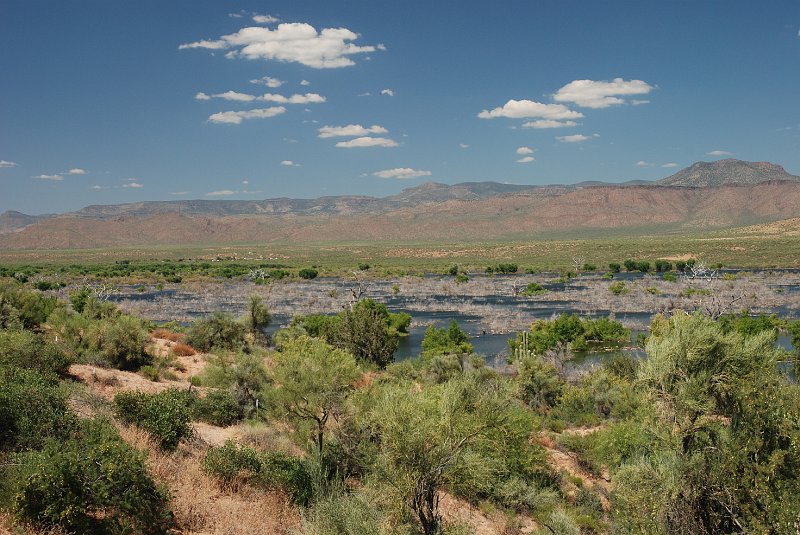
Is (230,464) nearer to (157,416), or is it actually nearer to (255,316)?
(157,416)

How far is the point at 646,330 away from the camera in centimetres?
4728

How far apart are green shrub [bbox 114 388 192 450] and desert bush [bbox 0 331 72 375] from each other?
3383mm

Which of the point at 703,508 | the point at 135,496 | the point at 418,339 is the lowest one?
the point at 418,339

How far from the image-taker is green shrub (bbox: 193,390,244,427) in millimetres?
17656

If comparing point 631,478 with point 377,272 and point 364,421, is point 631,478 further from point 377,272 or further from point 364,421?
point 377,272

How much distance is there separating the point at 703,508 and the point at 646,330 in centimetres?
3959

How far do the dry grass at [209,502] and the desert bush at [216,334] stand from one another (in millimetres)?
18704

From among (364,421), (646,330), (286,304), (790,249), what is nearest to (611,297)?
(646,330)

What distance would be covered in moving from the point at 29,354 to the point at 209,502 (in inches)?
321

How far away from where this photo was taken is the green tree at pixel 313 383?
44.8ft

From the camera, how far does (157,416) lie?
1345 centimetres

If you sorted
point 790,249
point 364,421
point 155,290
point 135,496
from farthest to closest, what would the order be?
point 790,249 < point 155,290 < point 364,421 < point 135,496

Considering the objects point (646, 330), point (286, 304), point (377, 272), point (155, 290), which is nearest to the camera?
point (646, 330)

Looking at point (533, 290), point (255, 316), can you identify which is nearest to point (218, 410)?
point (255, 316)
